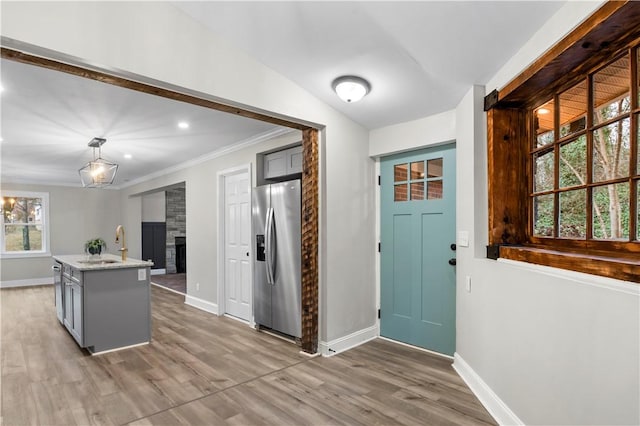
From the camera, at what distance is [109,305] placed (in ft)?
12.2

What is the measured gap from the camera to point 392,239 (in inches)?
147

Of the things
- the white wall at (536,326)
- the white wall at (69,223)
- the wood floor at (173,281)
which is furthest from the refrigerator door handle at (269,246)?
the white wall at (69,223)

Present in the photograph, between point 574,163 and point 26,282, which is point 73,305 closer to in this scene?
point 574,163

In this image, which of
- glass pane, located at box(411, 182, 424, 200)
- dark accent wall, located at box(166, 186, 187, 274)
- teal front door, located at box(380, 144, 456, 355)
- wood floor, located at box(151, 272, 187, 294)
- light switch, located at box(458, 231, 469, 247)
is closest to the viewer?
light switch, located at box(458, 231, 469, 247)

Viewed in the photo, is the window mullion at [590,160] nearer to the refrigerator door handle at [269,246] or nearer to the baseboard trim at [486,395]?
the baseboard trim at [486,395]

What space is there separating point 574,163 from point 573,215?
0.95 ft

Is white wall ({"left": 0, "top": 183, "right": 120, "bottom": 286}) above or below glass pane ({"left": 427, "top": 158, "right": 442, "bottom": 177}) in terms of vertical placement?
below

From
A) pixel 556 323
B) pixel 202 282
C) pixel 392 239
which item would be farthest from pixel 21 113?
pixel 556 323

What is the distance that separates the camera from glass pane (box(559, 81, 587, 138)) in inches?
74.1

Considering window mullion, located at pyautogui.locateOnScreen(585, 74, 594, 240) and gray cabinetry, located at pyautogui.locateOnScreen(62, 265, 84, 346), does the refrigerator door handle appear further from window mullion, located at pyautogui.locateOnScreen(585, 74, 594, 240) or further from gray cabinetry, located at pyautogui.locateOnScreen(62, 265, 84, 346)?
window mullion, located at pyautogui.locateOnScreen(585, 74, 594, 240)

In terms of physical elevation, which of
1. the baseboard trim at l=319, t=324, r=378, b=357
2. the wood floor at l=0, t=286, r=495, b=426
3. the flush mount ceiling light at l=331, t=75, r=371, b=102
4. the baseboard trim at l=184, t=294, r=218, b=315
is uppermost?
the flush mount ceiling light at l=331, t=75, r=371, b=102

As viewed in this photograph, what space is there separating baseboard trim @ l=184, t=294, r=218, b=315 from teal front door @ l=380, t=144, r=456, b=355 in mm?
2669

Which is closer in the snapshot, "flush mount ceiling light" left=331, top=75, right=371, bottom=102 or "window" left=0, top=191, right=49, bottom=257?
"flush mount ceiling light" left=331, top=75, right=371, bottom=102

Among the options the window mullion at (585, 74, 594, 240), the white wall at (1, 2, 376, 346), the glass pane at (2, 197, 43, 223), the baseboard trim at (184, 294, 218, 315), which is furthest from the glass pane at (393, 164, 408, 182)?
the glass pane at (2, 197, 43, 223)
